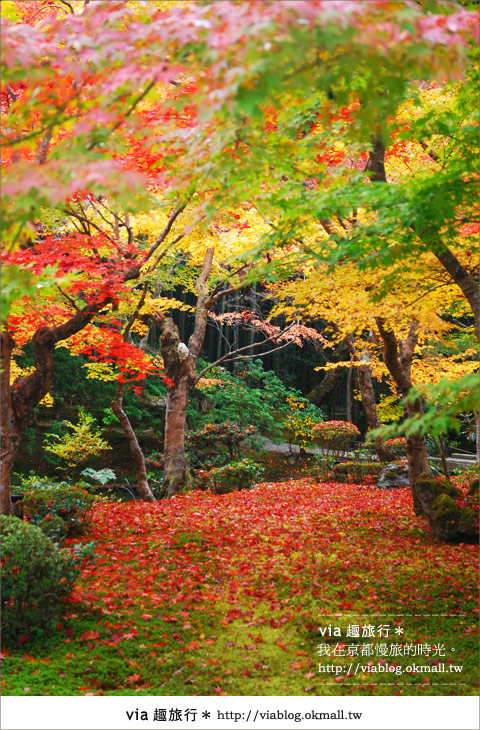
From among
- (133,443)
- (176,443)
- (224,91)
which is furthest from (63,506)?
(224,91)

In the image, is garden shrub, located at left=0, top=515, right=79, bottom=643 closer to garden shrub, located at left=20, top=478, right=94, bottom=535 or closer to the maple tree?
the maple tree

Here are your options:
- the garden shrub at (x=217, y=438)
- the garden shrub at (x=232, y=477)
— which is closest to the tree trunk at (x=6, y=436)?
the garden shrub at (x=232, y=477)

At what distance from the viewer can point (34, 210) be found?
2641 mm

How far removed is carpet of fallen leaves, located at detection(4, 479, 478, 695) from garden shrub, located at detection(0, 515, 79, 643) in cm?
18

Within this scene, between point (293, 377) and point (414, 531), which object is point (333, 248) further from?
point (293, 377)

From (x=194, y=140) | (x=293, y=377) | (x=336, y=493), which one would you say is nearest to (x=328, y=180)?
(x=194, y=140)

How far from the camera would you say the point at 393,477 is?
11766mm

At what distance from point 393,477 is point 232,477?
3.60 meters

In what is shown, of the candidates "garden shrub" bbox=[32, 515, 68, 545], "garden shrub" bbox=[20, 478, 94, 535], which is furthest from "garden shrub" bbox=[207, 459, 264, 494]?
"garden shrub" bbox=[32, 515, 68, 545]

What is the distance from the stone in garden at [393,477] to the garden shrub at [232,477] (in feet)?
9.30

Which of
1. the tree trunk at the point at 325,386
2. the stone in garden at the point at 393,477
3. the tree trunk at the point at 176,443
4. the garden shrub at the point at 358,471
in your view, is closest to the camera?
the tree trunk at the point at 176,443

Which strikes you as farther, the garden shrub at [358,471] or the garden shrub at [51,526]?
the garden shrub at [358,471]

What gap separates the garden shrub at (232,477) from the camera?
36.8ft

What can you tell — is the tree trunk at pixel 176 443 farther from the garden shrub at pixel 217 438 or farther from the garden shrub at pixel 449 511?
the garden shrub at pixel 449 511
